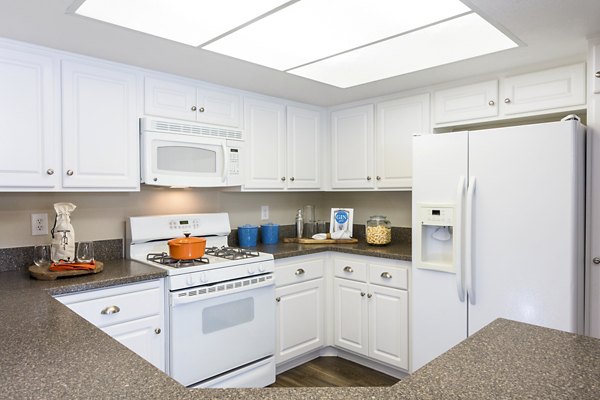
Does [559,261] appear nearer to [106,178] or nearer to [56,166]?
[106,178]

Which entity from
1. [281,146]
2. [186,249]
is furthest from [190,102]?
[186,249]

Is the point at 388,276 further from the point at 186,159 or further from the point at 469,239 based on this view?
the point at 186,159

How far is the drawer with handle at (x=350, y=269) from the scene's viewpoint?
2979 mm

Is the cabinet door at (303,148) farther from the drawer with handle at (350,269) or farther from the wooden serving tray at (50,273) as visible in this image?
the wooden serving tray at (50,273)

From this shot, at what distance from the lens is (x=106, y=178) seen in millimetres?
2377

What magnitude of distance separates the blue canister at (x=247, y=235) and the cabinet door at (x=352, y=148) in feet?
2.73

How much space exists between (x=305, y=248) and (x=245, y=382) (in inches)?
39.3

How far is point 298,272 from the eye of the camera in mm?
2975

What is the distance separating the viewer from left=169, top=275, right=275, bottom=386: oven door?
227 centimetres

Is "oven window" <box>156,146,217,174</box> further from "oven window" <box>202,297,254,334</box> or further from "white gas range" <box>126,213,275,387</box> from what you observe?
"oven window" <box>202,297,254,334</box>

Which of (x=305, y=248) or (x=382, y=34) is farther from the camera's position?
(x=305, y=248)

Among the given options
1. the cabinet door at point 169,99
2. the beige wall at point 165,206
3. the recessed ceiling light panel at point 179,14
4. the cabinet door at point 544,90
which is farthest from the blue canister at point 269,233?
the cabinet door at point 544,90

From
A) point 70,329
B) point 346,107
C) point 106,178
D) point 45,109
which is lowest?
point 70,329

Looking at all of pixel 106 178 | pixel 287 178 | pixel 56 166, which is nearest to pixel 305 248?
pixel 287 178
